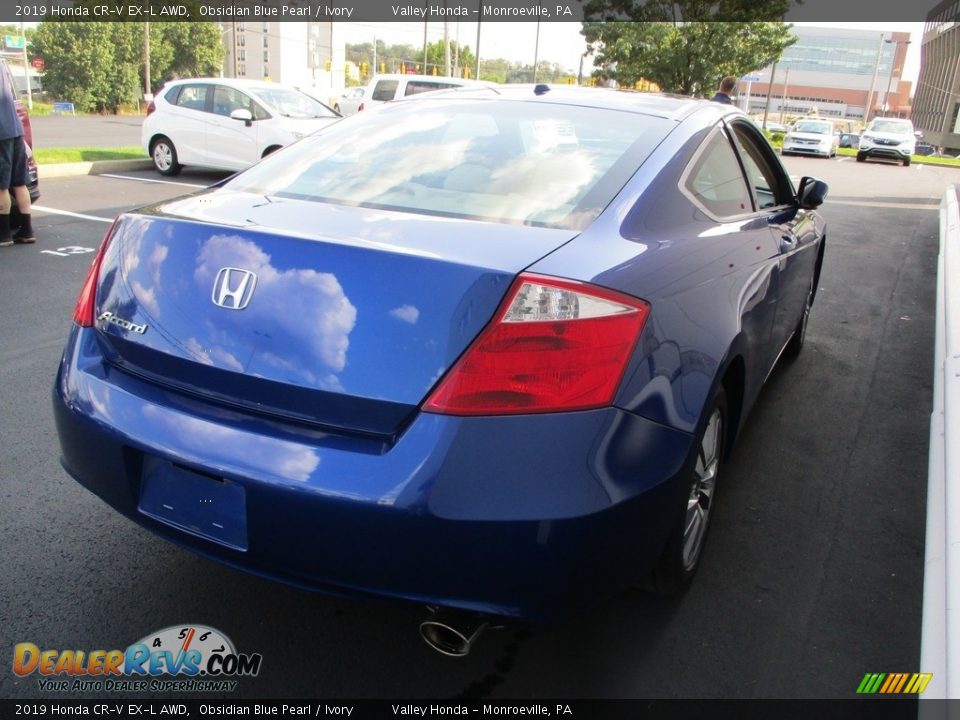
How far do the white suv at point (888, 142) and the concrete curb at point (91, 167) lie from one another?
23018mm

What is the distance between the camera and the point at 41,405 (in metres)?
3.74

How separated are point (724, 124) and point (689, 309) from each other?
131 centimetres

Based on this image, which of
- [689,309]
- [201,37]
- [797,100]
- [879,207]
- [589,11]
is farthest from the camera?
[797,100]

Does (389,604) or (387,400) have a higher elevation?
(387,400)

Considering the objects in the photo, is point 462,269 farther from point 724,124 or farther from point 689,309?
point 724,124

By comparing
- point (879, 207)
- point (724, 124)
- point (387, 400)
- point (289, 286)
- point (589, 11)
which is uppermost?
point (589, 11)

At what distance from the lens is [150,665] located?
217 cm

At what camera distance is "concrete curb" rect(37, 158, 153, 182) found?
11.2m

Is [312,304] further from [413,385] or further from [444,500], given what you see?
[444,500]

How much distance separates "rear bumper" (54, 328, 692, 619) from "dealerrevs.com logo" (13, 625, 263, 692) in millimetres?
428

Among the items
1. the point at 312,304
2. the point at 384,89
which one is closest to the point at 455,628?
the point at 312,304

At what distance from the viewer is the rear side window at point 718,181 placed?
2611 mm

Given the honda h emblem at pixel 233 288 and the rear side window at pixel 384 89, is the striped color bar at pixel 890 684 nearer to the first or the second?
the honda h emblem at pixel 233 288

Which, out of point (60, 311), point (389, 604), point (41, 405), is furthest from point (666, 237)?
point (60, 311)
